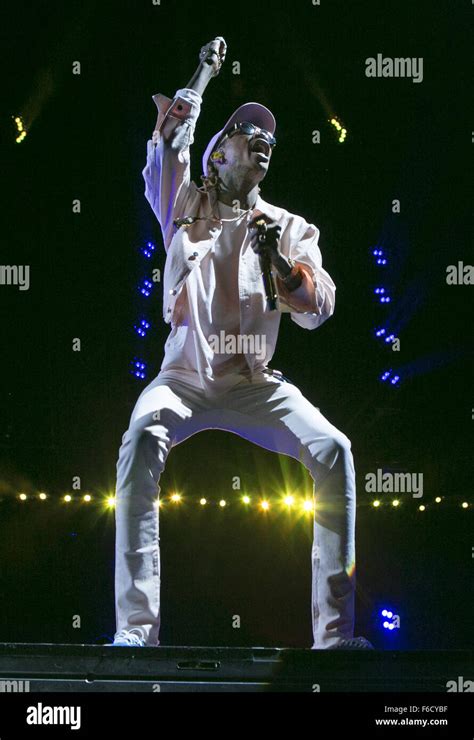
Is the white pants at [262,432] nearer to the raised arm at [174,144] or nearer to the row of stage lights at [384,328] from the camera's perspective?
the raised arm at [174,144]

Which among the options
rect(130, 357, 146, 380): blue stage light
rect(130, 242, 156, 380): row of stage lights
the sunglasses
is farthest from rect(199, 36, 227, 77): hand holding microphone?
rect(130, 357, 146, 380): blue stage light

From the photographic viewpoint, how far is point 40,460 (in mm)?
5242

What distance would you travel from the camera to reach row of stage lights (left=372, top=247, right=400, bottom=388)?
5543mm

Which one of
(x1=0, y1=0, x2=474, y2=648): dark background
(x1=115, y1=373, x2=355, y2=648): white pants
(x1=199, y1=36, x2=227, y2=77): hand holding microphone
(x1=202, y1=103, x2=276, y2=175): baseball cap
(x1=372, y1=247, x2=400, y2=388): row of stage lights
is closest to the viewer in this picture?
(x1=115, y1=373, x2=355, y2=648): white pants

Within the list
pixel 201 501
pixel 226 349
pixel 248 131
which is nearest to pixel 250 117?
pixel 248 131

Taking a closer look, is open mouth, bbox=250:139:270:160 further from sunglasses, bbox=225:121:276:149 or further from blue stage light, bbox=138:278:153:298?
blue stage light, bbox=138:278:153:298

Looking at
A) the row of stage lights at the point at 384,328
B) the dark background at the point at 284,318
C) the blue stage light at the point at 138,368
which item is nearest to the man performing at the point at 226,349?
the dark background at the point at 284,318

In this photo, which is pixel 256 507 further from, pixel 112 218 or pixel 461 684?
pixel 461 684

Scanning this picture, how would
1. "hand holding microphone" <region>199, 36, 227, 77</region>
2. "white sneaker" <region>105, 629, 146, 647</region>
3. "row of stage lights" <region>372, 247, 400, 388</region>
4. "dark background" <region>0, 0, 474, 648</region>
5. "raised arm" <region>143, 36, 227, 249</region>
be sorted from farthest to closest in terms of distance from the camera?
"row of stage lights" <region>372, 247, 400, 388</region> → "dark background" <region>0, 0, 474, 648</region> → "hand holding microphone" <region>199, 36, 227, 77</region> → "raised arm" <region>143, 36, 227, 249</region> → "white sneaker" <region>105, 629, 146, 647</region>

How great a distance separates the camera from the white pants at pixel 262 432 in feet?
11.5

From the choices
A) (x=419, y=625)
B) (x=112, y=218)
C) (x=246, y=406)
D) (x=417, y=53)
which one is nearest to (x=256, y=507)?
(x=419, y=625)

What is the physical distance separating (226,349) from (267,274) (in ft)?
1.39

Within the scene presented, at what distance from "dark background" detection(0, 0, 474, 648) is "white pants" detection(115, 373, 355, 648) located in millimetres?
1376

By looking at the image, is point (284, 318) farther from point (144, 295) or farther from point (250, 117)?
point (250, 117)
